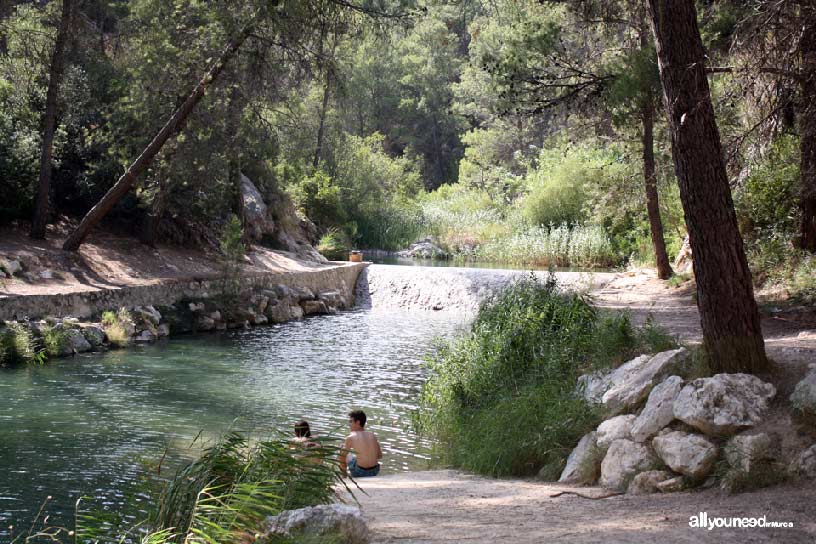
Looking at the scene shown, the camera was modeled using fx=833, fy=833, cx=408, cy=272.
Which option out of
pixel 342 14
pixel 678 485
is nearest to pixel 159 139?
pixel 342 14

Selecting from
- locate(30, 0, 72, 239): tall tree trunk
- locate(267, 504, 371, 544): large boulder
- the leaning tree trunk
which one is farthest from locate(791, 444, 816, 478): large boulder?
locate(30, 0, 72, 239): tall tree trunk

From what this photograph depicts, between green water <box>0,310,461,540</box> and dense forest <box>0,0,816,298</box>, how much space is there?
4385mm

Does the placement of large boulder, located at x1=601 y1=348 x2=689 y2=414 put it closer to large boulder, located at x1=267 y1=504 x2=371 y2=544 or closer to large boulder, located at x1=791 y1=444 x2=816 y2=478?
large boulder, located at x1=791 y1=444 x2=816 y2=478

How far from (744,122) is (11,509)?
34.5 ft

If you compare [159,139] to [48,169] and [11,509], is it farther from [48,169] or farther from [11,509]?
[11,509]

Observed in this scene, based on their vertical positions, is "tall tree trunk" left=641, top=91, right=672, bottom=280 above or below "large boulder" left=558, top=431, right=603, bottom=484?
above

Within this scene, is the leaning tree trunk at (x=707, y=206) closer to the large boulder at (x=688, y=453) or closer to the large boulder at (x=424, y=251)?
the large boulder at (x=688, y=453)

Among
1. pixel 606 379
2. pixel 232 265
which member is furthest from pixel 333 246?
pixel 606 379

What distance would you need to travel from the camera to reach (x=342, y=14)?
47.6 ft

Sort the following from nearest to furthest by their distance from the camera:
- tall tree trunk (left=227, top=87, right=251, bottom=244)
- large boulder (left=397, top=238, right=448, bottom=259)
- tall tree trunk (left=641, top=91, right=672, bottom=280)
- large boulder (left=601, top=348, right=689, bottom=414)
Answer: large boulder (left=601, top=348, right=689, bottom=414) < tall tree trunk (left=641, top=91, right=672, bottom=280) < tall tree trunk (left=227, top=87, right=251, bottom=244) < large boulder (left=397, top=238, right=448, bottom=259)

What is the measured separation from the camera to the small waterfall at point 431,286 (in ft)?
67.4

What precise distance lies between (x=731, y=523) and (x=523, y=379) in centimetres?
439

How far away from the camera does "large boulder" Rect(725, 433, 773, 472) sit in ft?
16.9

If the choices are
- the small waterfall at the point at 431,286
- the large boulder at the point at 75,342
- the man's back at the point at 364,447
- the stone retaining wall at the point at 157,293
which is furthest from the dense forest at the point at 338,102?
the large boulder at the point at 75,342
